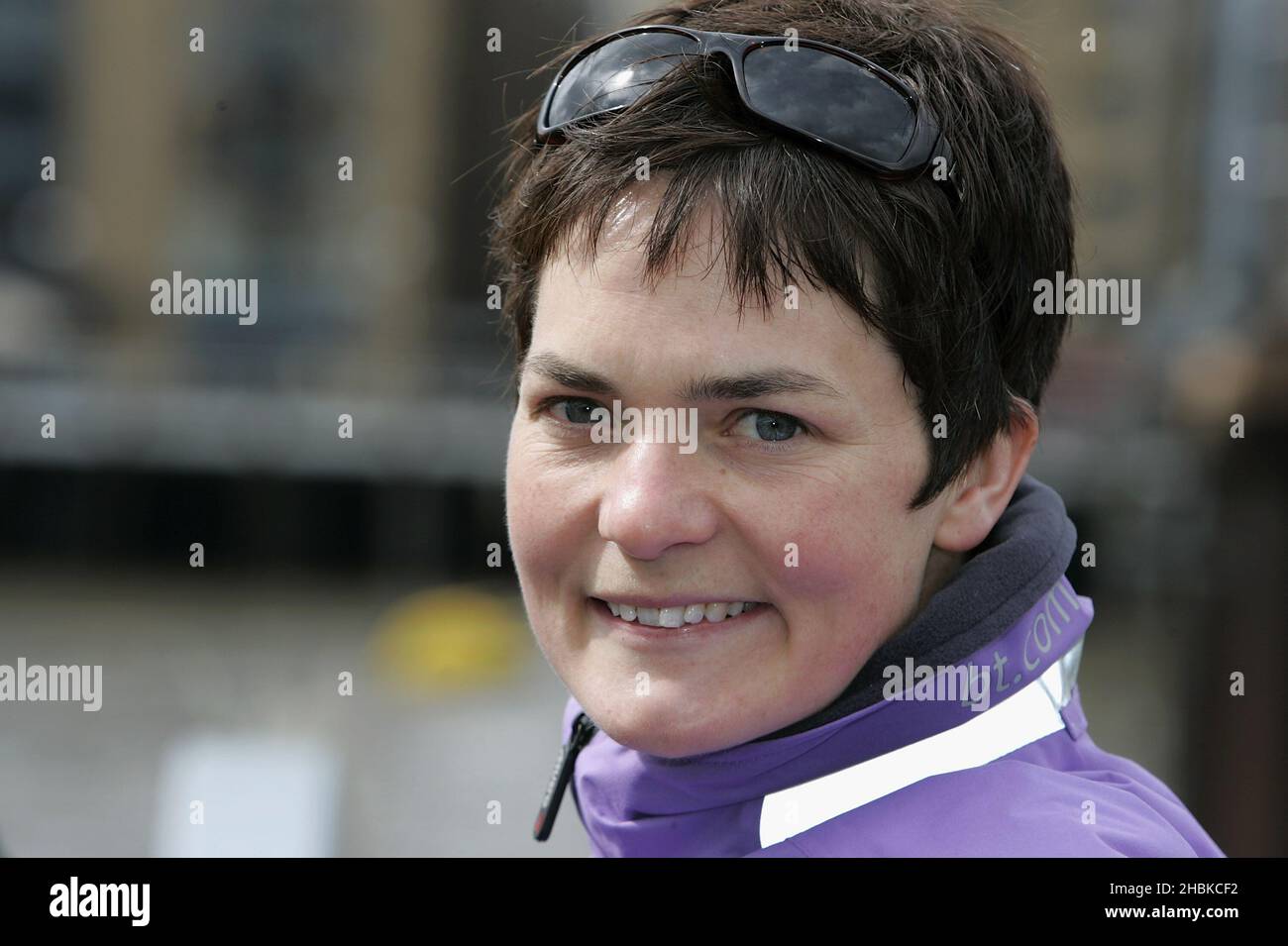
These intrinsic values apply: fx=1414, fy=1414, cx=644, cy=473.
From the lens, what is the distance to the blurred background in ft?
25.0

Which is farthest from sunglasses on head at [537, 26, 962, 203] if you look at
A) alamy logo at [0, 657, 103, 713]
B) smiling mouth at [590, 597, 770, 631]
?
alamy logo at [0, 657, 103, 713]

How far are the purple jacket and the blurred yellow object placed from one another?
22.1ft

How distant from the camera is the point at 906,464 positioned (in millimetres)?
1643

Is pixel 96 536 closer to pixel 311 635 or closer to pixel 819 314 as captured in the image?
pixel 311 635

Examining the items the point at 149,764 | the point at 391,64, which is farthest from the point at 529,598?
the point at 391,64

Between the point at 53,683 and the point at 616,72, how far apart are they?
30.3 feet

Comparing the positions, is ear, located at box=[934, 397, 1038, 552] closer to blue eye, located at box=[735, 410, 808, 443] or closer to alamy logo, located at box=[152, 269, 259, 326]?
blue eye, located at box=[735, 410, 808, 443]

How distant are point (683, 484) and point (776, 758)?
1.10 feet

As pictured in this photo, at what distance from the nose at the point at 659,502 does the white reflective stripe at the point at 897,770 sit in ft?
1.03
